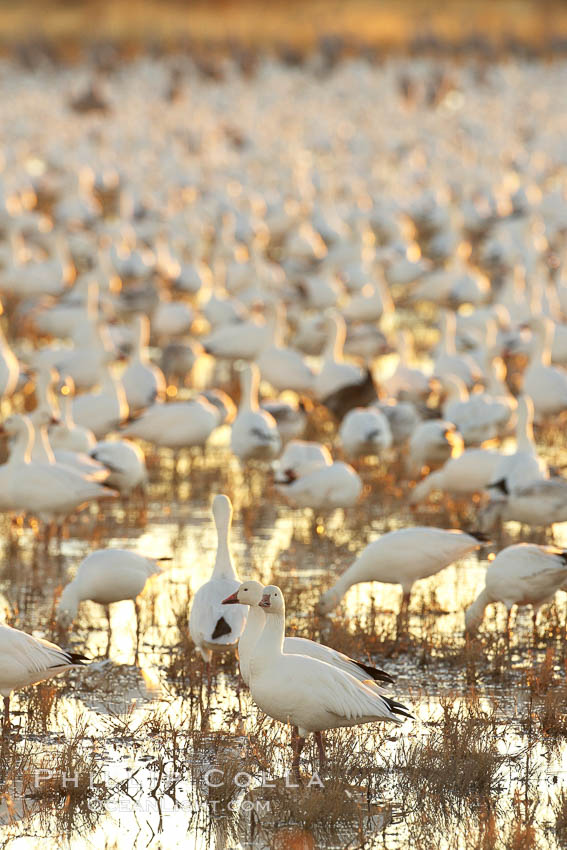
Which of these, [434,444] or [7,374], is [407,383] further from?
[7,374]

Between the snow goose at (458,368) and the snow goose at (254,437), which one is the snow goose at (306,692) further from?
the snow goose at (458,368)

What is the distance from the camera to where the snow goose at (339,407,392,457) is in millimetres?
9844

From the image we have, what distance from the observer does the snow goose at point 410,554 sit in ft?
24.0

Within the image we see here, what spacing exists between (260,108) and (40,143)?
293 inches

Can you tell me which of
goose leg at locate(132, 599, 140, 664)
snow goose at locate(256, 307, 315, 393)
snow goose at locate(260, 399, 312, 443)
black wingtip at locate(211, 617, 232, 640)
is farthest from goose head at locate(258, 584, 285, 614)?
snow goose at locate(256, 307, 315, 393)

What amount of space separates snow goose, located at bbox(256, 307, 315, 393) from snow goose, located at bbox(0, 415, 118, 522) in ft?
11.4

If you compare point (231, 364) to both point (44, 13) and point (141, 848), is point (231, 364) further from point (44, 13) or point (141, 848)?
point (44, 13)

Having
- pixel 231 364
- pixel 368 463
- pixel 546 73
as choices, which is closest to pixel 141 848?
pixel 368 463

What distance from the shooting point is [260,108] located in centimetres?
3525

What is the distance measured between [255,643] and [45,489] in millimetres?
2844

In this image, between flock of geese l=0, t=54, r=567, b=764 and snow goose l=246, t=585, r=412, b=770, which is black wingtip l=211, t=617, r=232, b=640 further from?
snow goose l=246, t=585, r=412, b=770

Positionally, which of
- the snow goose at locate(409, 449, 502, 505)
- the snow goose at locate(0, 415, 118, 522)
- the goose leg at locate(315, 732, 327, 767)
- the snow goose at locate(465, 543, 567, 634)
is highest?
the snow goose at locate(409, 449, 502, 505)

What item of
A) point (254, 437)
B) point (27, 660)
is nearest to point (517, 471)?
point (254, 437)

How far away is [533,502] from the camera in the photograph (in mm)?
8250
